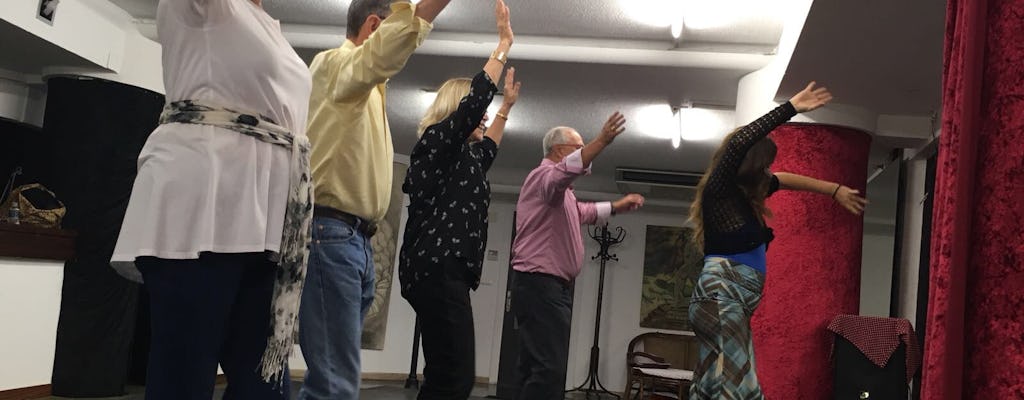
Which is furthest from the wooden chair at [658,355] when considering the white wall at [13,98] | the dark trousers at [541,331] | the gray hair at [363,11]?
the gray hair at [363,11]

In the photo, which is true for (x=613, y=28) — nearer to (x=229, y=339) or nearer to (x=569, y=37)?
(x=569, y=37)

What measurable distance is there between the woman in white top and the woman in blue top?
66.5 inches

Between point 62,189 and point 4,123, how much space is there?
3.31 feet

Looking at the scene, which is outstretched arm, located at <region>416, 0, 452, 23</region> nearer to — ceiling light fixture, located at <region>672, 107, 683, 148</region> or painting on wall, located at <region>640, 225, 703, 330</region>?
ceiling light fixture, located at <region>672, 107, 683, 148</region>

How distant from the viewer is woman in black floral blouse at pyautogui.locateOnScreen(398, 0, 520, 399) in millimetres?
2062

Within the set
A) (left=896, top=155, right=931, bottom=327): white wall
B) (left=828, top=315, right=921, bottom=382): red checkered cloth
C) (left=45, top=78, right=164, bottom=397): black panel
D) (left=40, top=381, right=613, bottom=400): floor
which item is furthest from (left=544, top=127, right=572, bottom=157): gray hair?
(left=896, top=155, right=931, bottom=327): white wall

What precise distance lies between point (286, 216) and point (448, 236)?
752mm

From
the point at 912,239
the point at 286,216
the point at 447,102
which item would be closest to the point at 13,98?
the point at 447,102

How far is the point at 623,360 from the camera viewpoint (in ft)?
32.7

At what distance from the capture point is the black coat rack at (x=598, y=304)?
9.76 meters

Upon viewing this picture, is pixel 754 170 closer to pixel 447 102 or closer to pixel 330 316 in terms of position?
pixel 447 102

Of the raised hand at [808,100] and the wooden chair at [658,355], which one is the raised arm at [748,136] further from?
the wooden chair at [658,355]

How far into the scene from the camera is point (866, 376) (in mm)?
4535

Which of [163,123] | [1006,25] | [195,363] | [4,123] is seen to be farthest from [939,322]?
[4,123]
